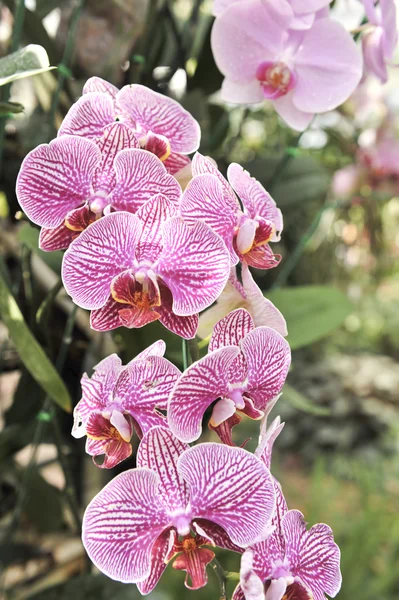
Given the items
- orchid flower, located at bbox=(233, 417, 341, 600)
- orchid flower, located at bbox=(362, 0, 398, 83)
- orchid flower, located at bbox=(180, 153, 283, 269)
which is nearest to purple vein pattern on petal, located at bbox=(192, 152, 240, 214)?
orchid flower, located at bbox=(180, 153, 283, 269)

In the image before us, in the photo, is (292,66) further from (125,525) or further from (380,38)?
(125,525)

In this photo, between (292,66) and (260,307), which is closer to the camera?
(260,307)

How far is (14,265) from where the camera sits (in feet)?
1.95

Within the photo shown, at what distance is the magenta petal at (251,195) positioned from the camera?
0.93ft

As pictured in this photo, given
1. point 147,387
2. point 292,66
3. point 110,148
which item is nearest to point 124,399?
point 147,387

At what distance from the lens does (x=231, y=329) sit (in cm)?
26

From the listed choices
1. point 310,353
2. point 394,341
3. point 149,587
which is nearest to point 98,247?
point 149,587

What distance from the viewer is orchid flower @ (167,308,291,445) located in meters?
0.23

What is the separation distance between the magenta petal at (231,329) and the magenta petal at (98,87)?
141mm

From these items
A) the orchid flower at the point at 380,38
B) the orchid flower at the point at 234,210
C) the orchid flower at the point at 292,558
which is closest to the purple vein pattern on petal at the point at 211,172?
the orchid flower at the point at 234,210

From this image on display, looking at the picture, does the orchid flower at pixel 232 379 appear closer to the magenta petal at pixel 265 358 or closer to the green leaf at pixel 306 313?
the magenta petal at pixel 265 358

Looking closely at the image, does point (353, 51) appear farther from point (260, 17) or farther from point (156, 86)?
point (156, 86)

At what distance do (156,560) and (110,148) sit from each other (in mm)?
180

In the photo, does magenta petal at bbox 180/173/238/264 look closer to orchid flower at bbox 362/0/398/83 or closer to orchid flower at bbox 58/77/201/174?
orchid flower at bbox 58/77/201/174
